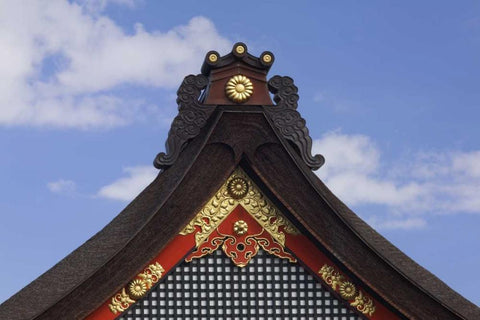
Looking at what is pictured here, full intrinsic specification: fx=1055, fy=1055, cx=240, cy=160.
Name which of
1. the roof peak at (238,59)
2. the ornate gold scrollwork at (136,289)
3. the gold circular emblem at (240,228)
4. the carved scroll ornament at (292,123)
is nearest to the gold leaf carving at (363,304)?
the gold circular emblem at (240,228)

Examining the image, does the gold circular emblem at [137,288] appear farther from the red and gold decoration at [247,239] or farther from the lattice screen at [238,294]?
the red and gold decoration at [247,239]

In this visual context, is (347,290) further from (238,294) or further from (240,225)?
(240,225)

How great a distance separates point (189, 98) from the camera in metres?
11.5

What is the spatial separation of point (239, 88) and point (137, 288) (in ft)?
7.89

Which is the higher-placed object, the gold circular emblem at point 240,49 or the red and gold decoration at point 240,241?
the gold circular emblem at point 240,49

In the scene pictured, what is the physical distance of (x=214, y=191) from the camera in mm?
11047

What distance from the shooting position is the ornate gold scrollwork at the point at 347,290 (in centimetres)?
1107

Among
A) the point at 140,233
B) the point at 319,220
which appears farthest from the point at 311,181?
the point at 140,233

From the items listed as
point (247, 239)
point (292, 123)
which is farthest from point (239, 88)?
point (247, 239)

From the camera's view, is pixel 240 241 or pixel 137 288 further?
pixel 240 241

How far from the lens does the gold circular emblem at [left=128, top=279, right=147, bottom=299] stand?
1084 cm

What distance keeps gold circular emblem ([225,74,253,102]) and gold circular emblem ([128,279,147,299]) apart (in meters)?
2.20

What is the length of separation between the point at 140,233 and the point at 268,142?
1.67m

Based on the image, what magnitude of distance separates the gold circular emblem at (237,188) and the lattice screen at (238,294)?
2.03 ft
